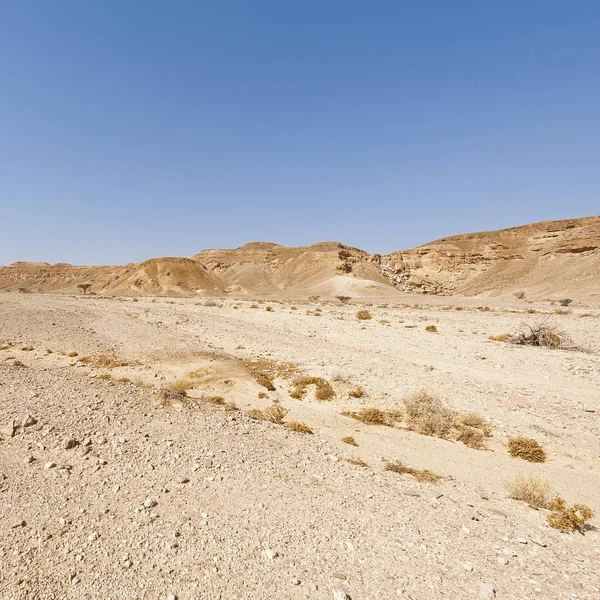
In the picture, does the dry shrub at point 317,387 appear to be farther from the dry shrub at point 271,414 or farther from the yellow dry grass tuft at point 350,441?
the yellow dry grass tuft at point 350,441

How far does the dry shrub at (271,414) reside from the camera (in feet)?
28.6

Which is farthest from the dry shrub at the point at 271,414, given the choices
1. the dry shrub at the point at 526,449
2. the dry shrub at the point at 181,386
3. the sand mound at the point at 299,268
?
the sand mound at the point at 299,268

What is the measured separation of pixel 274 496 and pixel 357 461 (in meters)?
2.06

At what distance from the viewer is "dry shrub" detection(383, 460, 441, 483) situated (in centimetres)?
636

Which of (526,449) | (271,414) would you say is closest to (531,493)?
(526,449)

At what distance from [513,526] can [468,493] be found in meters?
1.03

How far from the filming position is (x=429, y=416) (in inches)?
364

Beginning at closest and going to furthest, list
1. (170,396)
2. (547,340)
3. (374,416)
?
1. (170,396)
2. (374,416)
3. (547,340)

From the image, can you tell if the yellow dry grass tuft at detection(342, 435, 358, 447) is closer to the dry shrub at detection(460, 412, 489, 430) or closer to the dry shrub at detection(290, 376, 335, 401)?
the dry shrub at detection(290, 376, 335, 401)

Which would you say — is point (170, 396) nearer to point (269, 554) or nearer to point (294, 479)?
point (294, 479)

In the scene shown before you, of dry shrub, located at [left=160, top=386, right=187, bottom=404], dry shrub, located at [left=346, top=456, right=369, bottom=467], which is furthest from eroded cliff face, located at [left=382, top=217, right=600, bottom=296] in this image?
dry shrub, located at [left=160, top=386, right=187, bottom=404]

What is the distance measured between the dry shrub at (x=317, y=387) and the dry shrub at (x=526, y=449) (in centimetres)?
483

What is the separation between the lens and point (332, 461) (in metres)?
6.68

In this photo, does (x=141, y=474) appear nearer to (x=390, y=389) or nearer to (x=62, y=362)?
(x=390, y=389)
